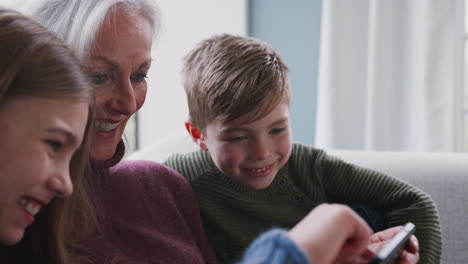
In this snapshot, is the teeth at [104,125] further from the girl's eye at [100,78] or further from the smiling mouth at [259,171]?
the smiling mouth at [259,171]

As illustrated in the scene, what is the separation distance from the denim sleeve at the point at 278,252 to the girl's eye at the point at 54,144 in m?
0.34

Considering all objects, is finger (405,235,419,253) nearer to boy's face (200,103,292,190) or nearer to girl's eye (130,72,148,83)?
boy's face (200,103,292,190)

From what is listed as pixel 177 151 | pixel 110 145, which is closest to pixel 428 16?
pixel 177 151

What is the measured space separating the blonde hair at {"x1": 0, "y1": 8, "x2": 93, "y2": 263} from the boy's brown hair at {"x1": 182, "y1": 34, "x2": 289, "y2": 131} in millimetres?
385

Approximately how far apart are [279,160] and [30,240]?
606mm

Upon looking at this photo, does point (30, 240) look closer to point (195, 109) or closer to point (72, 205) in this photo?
point (72, 205)

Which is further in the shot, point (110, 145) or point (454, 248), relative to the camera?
point (454, 248)

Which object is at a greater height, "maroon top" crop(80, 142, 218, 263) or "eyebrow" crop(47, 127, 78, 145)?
"eyebrow" crop(47, 127, 78, 145)

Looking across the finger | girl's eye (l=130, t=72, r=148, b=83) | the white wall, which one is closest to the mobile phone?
the finger

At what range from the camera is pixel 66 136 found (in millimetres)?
849

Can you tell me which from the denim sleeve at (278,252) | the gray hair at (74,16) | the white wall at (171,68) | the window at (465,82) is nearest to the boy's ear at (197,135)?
the gray hair at (74,16)

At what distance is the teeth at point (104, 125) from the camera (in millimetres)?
1173

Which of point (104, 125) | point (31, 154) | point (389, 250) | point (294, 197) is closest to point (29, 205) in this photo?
point (31, 154)

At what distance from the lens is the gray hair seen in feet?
3.62
